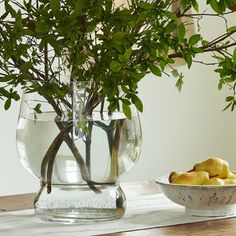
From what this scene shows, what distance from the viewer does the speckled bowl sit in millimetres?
1293

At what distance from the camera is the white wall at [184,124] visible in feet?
10.9

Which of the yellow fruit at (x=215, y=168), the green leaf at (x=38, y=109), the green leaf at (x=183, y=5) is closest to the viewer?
the green leaf at (x=183, y=5)

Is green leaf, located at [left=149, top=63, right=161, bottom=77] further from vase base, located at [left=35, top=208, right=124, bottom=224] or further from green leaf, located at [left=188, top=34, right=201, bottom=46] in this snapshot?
vase base, located at [left=35, top=208, right=124, bottom=224]

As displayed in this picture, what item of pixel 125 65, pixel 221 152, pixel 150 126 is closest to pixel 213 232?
pixel 125 65

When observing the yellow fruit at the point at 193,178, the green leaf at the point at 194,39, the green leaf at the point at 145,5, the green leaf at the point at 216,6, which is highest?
the green leaf at the point at 145,5

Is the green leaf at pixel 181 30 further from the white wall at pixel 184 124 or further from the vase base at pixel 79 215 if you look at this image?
the white wall at pixel 184 124

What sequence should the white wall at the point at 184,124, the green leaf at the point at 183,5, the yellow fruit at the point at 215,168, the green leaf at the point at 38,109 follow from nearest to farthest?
the green leaf at the point at 183,5, the green leaf at the point at 38,109, the yellow fruit at the point at 215,168, the white wall at the point at 184,124

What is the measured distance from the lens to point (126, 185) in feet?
5.90

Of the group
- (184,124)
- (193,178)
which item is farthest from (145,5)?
(184,124)

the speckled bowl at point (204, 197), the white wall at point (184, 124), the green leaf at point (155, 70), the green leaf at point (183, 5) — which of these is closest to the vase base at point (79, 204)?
the speckled bowl at point (204, 197)

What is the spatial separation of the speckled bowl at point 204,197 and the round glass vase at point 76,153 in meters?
0.11

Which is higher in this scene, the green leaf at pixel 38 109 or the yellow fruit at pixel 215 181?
the green leaf at pixel 38 109

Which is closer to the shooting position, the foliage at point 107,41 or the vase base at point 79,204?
the foliage at point 107,41

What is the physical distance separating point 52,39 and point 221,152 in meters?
2.59
